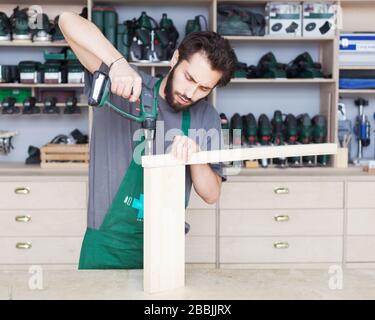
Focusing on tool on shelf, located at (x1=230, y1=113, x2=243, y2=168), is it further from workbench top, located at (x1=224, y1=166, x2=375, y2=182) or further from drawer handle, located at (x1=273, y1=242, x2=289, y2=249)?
drawer handle, located at (x1=273, y1=242, x2=289, y2=249)

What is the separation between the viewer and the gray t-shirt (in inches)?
73.1

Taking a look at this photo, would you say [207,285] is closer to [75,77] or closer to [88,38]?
[88,38]

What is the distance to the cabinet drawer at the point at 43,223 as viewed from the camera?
3.33 metres

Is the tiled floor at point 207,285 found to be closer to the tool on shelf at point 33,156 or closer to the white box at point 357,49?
the tool on shelf at point 33,156

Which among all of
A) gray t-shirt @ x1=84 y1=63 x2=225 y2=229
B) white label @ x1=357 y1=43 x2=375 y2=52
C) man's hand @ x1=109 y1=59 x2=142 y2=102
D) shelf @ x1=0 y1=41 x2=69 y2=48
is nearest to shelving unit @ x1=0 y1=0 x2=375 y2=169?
shelf @ x1=0 y1=41 x2=69 y2=48

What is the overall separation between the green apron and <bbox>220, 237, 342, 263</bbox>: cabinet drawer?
1.57 metres

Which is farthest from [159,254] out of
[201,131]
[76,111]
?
[76,111]

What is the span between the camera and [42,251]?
337 centimetres

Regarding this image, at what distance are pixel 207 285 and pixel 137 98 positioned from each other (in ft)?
Answer: 1.83

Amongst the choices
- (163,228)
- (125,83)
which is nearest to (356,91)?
(125,83)

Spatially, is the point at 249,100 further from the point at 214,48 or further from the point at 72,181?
the point at 214,48

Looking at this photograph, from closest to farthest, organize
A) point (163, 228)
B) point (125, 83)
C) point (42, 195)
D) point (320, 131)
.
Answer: point (163, 228)
point (125, 83)
point (42, 195)
point (320, 131)

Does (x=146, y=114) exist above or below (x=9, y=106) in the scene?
below

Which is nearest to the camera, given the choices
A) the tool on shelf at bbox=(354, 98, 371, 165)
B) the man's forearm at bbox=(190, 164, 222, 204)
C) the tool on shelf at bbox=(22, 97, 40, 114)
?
the man's forearm at bbox=(190, 164, 222, 204)
